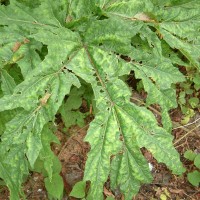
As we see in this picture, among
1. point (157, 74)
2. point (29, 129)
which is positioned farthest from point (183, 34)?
point (29, 129)

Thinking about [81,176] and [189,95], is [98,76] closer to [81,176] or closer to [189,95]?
[81,176]

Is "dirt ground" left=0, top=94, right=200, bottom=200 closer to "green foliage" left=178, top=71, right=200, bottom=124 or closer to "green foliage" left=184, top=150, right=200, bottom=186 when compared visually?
"green foliage" left=184, top=150, right=200, bottom=186

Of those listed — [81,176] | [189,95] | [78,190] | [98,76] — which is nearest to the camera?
[98,76]

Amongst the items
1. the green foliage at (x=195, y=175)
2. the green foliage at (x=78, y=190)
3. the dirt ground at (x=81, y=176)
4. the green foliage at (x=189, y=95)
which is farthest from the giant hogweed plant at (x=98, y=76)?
the green foliage at (x=189, y=95)

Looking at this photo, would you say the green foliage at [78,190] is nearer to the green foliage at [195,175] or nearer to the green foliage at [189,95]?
the green foliage at [195,175]

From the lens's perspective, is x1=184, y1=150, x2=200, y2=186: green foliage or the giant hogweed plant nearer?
the giant hogweed plant

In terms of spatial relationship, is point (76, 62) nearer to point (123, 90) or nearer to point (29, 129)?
point (123, 90)

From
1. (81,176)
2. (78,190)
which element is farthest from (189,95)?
(78,190)

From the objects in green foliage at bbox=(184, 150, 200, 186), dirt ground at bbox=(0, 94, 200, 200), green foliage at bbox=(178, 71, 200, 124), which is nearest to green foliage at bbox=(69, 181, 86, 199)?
dirt ground at bbox=(0, 94, 200, 200)
